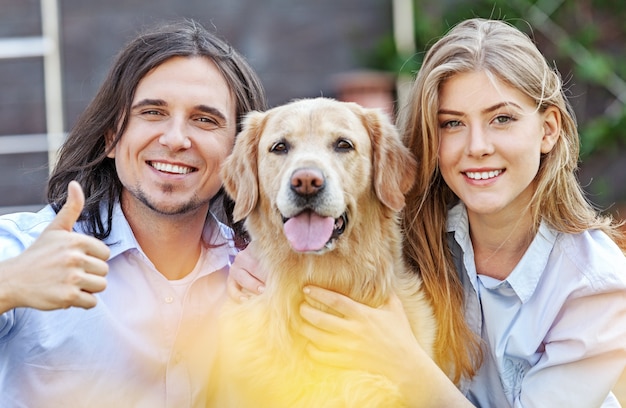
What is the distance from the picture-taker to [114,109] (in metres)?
2.99

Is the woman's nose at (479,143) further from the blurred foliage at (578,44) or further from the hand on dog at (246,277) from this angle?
the blurred foliage at (578,44)

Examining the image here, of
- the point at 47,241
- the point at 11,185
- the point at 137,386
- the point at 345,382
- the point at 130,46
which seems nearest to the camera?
the point at 47,241

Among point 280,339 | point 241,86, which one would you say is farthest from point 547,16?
point 280,339

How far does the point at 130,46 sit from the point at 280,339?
4.28 feet

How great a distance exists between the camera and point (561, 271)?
2693mm

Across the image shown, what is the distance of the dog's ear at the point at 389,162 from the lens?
9.04 feet

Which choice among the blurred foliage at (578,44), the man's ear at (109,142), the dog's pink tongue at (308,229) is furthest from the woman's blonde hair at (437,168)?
the blurred foliage at (578,44)

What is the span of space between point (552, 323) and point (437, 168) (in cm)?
71

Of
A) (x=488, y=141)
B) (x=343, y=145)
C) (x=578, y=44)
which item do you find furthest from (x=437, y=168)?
(x=578, y=44)

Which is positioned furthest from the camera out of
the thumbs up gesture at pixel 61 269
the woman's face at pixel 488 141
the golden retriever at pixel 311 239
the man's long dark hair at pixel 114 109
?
the man's long dark hair at pixel 114 109

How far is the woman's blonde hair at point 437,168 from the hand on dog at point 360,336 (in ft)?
0.72

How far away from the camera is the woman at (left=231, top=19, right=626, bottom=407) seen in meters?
2.61

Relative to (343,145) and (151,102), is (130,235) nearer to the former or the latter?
(151,102)

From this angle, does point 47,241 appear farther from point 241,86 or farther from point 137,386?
point 241,86
